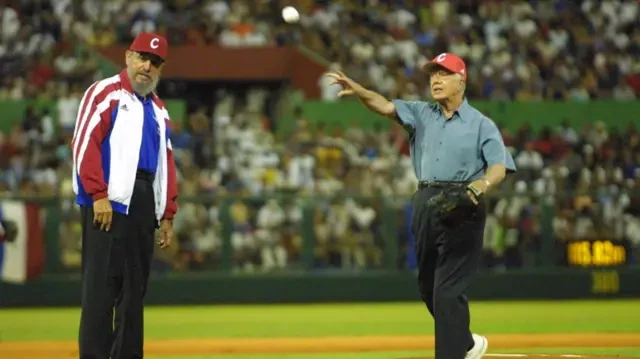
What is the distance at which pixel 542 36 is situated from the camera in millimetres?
23500

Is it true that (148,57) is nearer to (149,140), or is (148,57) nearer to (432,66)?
(149,140)

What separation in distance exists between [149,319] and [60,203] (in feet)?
8.13

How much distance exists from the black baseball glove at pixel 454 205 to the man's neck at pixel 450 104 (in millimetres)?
530

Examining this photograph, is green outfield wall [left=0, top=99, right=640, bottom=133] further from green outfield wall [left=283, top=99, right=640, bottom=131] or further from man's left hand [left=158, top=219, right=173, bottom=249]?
man's left hand [left=158, top=219, right=173, bottom=249]

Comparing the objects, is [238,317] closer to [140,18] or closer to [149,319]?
[149,319]

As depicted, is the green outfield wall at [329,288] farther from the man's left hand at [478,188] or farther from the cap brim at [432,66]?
the man's left hand at [478,188]

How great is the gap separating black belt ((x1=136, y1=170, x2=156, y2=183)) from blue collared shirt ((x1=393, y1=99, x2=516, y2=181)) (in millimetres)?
1640

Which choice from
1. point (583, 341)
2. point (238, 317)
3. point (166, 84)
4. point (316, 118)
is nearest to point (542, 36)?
point (316, 118)

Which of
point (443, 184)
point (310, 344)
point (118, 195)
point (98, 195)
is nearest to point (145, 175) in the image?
point (118, 195)

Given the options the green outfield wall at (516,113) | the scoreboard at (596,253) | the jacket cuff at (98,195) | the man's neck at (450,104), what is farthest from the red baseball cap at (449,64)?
the green outfield wall at (516,113)

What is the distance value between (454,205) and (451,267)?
475 mm

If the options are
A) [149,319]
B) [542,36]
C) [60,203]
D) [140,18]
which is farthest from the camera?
[542,36]

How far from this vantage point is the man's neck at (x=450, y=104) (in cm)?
779

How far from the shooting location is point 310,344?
443 inches
